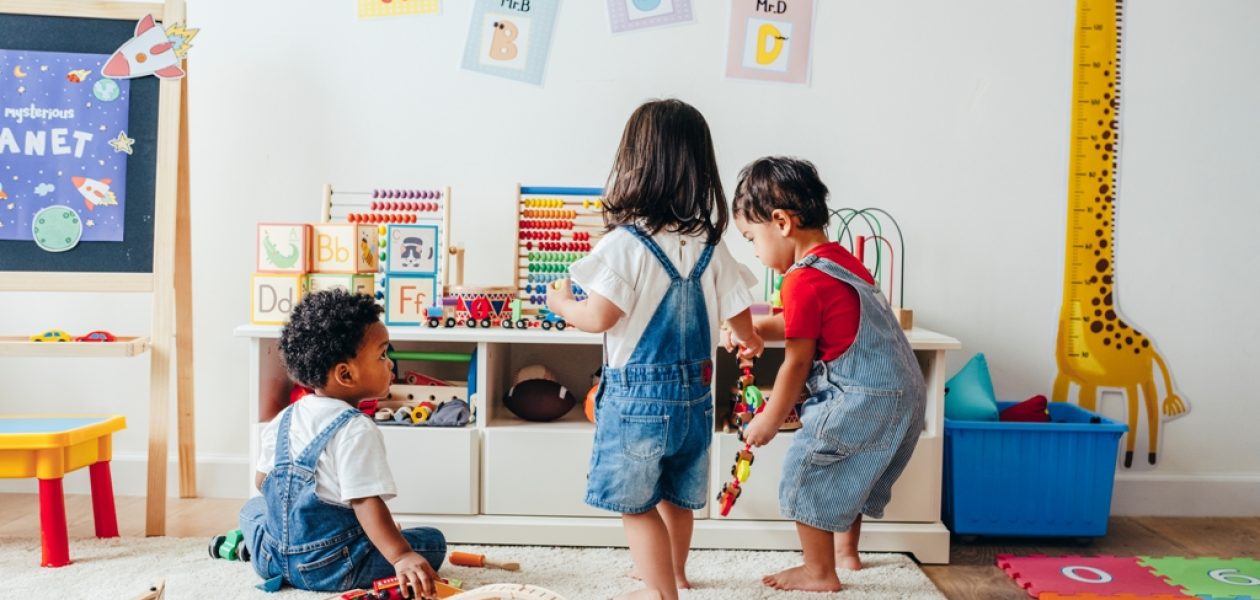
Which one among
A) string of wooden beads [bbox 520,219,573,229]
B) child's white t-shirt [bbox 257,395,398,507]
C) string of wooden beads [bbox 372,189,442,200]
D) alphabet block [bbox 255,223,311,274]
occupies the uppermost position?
string of wooden beads [bbox 372,189,442,200]

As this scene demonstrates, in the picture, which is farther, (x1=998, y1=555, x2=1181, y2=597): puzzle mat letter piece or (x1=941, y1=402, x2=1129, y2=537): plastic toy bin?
(x1=941, y1=402, x2=1129, y2=537): plastic toy bin

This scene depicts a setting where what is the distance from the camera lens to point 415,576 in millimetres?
1722

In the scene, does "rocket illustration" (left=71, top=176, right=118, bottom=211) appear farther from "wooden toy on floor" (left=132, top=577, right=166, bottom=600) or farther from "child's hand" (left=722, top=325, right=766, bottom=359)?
"child's hand" (left=722, top=325, right=766, bottom=359)

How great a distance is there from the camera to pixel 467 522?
7.58 ft

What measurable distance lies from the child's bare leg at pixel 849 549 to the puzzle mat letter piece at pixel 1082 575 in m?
0.34

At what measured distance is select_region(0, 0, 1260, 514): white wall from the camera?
2.70m

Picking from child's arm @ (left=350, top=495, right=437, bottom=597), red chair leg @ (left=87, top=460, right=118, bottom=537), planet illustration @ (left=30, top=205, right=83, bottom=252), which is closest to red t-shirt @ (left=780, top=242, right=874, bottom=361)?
child's arm @ (left=350, top=495, right=437, bottom=597)

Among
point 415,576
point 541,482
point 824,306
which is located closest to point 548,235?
point 541,482

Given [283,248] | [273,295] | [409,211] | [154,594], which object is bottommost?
[154,594]

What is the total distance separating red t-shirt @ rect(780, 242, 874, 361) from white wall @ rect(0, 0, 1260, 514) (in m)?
0.74

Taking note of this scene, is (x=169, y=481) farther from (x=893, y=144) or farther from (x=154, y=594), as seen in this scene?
(x=893, y=144)

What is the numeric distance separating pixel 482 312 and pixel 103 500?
0.95 metres

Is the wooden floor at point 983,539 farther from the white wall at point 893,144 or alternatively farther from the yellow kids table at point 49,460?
the yellow kids table at point 49,460

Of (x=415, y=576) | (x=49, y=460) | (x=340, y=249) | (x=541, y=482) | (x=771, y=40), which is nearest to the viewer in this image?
(x=415, y=576)
